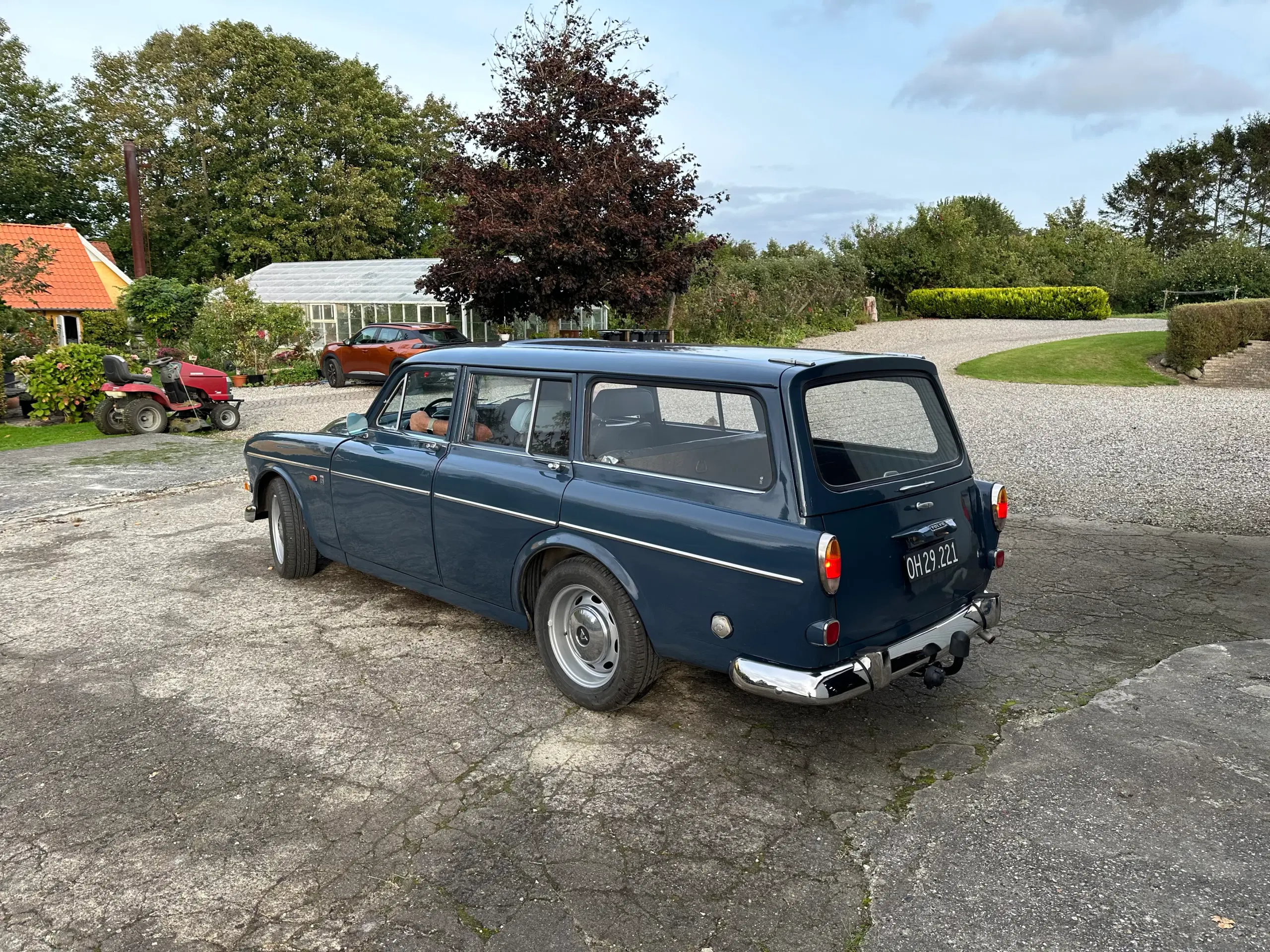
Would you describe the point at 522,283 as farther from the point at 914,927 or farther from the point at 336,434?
the point at 914,927

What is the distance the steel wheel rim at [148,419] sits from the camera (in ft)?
47.5

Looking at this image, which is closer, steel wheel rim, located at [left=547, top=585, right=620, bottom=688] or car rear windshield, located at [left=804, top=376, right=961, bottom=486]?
car rear windshield, located at [left=804, top=376, right=961, bottom=486]

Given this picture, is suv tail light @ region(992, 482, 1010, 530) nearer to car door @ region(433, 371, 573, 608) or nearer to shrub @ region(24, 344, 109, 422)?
car door @ region(433, 371, 573, 608)

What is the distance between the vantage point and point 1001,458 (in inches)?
455

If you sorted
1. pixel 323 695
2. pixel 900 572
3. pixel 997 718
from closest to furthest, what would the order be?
pixel 900 572
pixel 997 718
pixel 323 695

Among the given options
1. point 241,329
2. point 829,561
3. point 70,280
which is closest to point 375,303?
point 241,329

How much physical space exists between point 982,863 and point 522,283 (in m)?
18.1

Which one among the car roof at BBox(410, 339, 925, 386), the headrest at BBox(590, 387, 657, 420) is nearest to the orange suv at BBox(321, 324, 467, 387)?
the car roof at BBox(410, 339, 925, 386)

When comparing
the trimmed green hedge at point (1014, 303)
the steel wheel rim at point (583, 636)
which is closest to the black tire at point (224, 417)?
the steel wheel rim at point (583, 636)

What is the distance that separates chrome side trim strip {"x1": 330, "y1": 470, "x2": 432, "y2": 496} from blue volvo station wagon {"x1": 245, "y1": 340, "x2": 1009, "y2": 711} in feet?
0.07

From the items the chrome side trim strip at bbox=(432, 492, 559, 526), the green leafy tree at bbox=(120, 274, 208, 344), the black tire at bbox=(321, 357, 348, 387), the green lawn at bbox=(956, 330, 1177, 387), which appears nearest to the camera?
the chrome side trim strip at bbox=(432, 492, 559, 526)

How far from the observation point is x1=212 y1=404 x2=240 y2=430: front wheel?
49.3 ft

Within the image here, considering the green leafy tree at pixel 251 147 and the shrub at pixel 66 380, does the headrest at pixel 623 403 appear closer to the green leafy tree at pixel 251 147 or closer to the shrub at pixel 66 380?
the shrub at pixel 66 380

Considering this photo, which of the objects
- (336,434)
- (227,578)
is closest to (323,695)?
(336,434)
